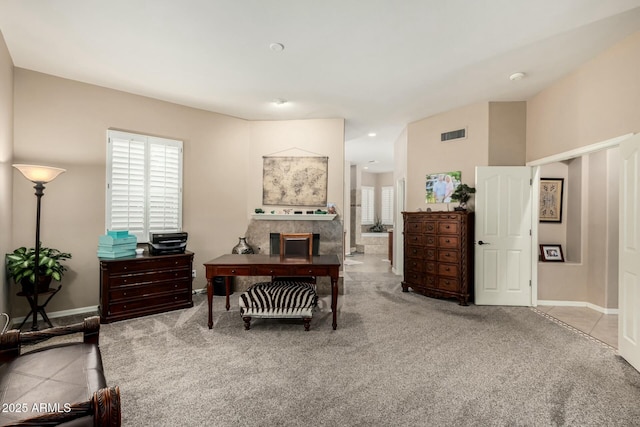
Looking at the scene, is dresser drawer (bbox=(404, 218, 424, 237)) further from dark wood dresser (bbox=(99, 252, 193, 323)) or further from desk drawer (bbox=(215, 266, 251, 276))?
dark wood dresser (bbox=(99, 252, 193, 323))

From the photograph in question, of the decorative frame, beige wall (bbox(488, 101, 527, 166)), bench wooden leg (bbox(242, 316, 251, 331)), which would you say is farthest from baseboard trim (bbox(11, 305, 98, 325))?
the decorative frame

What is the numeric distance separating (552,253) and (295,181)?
428cm

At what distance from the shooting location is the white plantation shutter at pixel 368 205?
1129 centimetres

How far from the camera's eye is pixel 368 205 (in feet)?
37.3

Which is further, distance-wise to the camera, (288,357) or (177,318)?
(177,318)

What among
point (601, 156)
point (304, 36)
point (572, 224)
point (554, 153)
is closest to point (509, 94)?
point (554, 153)

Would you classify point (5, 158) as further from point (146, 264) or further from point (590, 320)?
point (590, 320)

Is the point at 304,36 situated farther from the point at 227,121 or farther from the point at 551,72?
the point at 551,72

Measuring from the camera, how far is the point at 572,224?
14.4 feet

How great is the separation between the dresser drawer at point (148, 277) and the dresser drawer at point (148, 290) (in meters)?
0.05

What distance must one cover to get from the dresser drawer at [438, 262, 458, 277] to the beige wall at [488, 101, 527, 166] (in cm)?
166

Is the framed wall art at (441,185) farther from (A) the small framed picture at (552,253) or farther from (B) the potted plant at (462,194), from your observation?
(A) the small framed picture at (552,253)

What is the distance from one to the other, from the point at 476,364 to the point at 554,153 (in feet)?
9.73

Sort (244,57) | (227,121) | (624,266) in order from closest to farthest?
(624,266) → (244,57) → (227,121)
